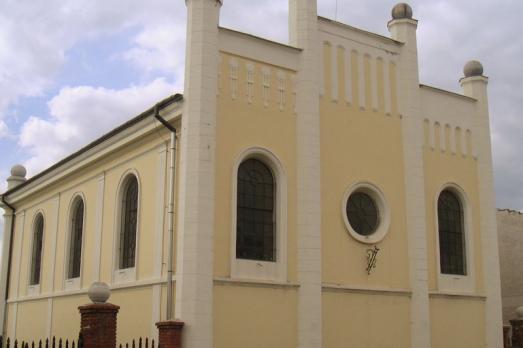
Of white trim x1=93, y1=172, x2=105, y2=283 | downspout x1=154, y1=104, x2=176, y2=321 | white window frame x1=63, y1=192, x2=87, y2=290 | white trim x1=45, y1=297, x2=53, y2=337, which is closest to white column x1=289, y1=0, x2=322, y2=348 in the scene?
downspout x1=154, y1=104, x2=176, y2=321

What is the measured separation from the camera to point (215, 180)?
14992mm

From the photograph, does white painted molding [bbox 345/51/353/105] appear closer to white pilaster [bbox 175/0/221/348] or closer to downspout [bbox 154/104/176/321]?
white pilaster [bbox 175/0/221/348]

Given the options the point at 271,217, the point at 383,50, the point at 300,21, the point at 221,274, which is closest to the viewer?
the point at 221,274

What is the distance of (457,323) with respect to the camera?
18.2m

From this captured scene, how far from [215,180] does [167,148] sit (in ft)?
6.35

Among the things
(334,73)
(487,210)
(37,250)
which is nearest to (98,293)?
(334,73)

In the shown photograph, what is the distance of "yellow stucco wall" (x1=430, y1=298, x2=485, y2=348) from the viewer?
699 inches

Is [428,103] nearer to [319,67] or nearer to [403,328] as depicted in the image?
[319,67]

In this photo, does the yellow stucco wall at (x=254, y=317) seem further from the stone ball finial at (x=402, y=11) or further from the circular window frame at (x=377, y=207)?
the stone ball finial at (x=402, y=11)

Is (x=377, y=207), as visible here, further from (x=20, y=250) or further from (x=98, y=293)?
(x=20, y=250)

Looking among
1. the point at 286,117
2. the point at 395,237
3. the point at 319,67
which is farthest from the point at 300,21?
the point at 395,237

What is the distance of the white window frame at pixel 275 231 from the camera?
15.1 metres

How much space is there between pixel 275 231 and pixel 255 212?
63cm

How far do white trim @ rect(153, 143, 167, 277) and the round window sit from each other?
14.6 ft
